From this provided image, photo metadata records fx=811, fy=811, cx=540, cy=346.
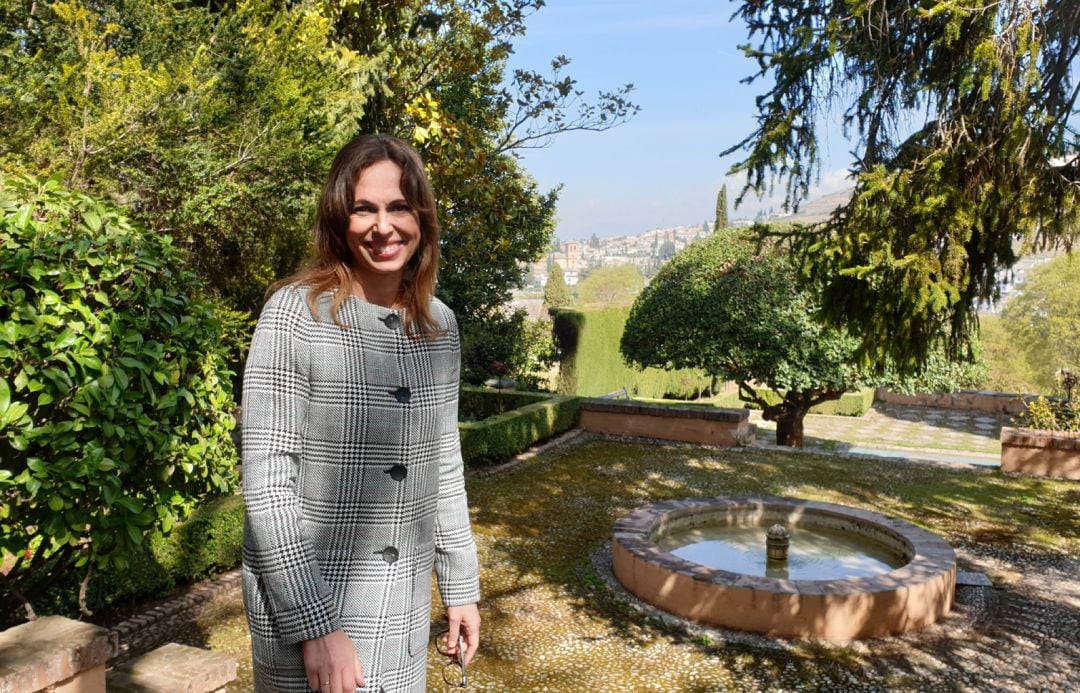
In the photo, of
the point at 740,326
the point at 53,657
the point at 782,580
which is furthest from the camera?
the point at 740,326

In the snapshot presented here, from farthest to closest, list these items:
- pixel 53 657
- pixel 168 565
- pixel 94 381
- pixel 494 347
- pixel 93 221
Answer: pixel 494 347 < pixel 168 565 < pixel 93 221 < pixel 94 381 < pixel 53 657

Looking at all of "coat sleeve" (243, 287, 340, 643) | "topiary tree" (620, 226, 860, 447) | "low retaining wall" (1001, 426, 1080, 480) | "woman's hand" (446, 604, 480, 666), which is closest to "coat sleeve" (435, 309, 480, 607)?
"woman's hand" (446, 604, 480, 666)

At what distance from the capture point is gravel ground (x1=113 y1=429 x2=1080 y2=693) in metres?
4.86

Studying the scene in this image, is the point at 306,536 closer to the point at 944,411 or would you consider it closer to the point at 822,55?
the point at 822,55

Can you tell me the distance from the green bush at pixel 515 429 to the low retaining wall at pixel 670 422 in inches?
15.7

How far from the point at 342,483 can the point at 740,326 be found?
37.8 feet

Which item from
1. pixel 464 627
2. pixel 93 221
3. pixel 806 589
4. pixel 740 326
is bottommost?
pixel 806 589

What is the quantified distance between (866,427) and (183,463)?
73.6 feet

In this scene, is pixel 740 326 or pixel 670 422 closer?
pixel 670 422

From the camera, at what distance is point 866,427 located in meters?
22.8

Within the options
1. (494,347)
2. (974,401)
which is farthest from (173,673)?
(974,401)

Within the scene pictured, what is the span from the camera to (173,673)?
3291 mm

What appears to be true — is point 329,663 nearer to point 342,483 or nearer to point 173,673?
point 342,483

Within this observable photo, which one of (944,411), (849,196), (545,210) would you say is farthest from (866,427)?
(849,196)
